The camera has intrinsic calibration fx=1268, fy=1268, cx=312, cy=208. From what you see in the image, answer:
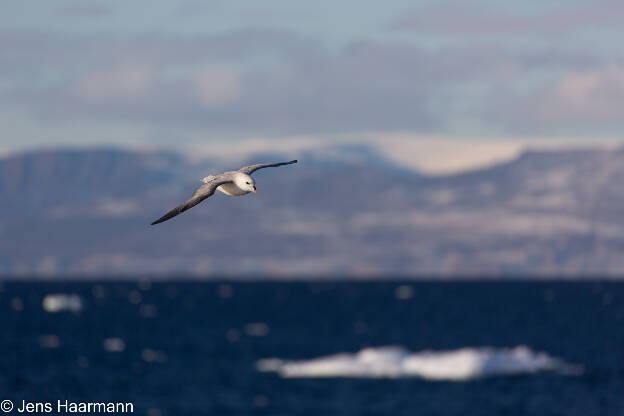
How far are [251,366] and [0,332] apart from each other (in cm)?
7075

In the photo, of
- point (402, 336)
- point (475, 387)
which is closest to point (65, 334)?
point (402, 336)

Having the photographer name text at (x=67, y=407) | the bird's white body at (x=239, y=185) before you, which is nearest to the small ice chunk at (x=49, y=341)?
the photographer name text at (x=67, y=407)

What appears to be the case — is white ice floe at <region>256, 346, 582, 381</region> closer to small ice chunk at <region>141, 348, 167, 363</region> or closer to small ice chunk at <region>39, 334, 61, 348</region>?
small ice chunk at <region>141, 348, 167, 363</region>

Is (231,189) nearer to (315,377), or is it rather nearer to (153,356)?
(315,377)

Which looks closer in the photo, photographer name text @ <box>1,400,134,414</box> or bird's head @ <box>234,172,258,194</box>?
bird's head @ <box>234,172,258,194</box>

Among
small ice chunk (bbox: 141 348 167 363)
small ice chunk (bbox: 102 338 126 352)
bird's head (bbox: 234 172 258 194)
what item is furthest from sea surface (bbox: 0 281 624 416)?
bird's head (bbox: 234 172 258 194)

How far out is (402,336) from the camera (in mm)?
194625

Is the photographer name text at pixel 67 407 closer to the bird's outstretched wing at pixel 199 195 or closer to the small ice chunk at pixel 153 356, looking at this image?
the small ice chunk at pixel 153 356

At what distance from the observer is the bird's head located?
31.0 metres

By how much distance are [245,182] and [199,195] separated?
3.92 ft

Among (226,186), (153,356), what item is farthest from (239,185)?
(153,356)

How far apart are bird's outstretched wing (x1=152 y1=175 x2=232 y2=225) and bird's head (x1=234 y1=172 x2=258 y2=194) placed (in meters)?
0.39

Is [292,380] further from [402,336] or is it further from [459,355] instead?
[402,336]

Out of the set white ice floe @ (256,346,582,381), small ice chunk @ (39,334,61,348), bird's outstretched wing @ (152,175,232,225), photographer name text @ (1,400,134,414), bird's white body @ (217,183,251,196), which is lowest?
small ice chunk @ (39,334,61,348)
